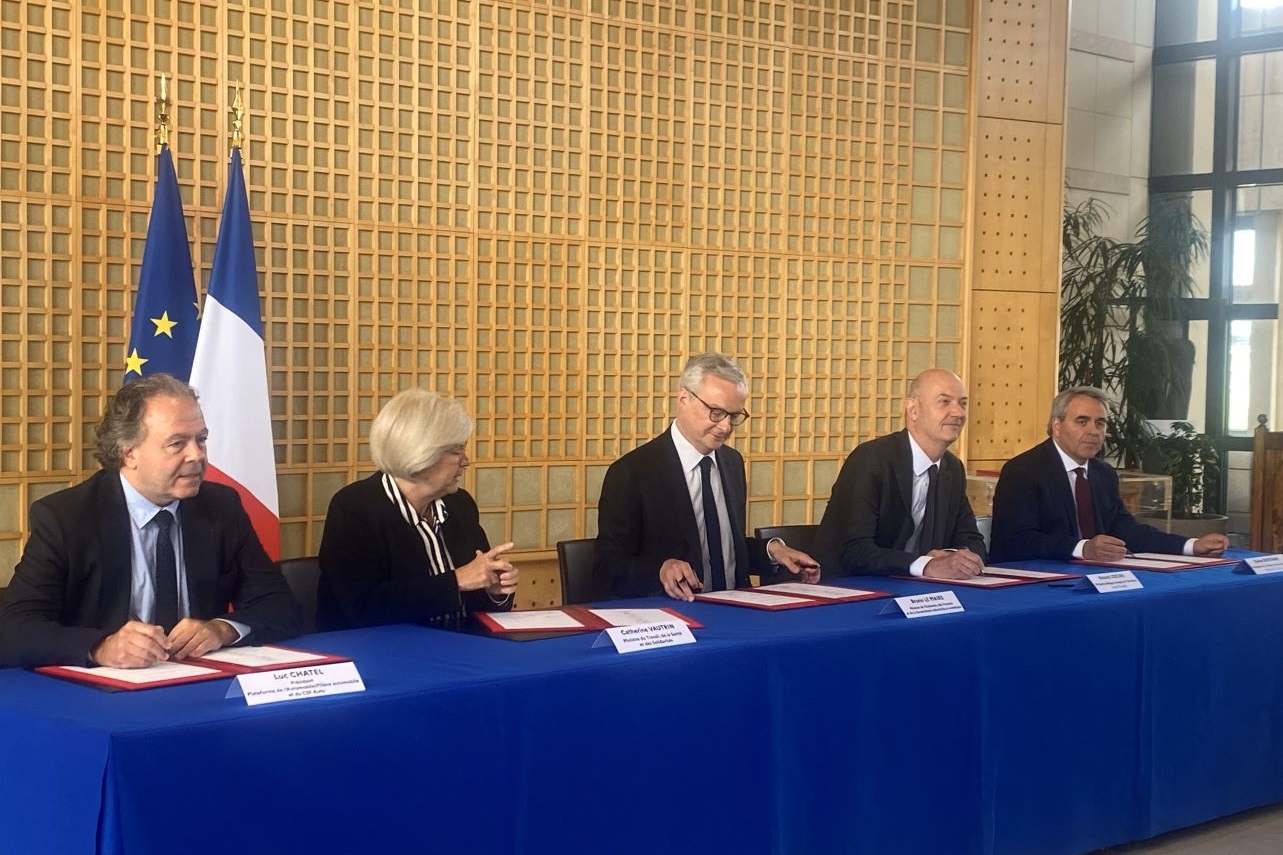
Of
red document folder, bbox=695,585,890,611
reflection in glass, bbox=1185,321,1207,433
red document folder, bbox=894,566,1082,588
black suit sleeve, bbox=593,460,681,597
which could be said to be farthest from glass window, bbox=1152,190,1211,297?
red document folder, bbox=695,585,890,611

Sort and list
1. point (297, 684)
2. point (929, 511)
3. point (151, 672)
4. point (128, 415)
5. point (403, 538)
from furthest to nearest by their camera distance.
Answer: point (929, 511)
point (403, 538)
point (128, 415)
point (151, 672)
point (297, 684)

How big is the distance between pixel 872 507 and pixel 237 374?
7.29 ft

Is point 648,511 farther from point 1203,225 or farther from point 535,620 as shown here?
point 1203,225

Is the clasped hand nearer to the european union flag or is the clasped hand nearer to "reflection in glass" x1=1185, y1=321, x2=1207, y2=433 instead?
the european union flag

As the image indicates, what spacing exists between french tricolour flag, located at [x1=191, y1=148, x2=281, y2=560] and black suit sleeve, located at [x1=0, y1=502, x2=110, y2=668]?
5.82 ft

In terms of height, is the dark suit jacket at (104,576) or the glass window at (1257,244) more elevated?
the glass window at (1257,244)

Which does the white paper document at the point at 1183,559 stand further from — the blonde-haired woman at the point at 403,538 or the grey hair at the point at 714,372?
the blonde-haired woman at the point at 403,538

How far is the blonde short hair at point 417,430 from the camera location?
3.45 m

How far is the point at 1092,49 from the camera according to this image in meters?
11.2

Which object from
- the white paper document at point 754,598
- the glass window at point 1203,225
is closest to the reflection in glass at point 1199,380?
the glass window at point 1203,225

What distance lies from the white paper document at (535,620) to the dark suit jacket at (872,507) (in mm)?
1402

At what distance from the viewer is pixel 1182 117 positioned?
11.5 m

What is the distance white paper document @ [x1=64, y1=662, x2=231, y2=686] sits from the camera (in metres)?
2.49

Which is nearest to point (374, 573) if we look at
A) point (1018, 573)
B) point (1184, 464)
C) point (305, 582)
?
point (305, 582)
